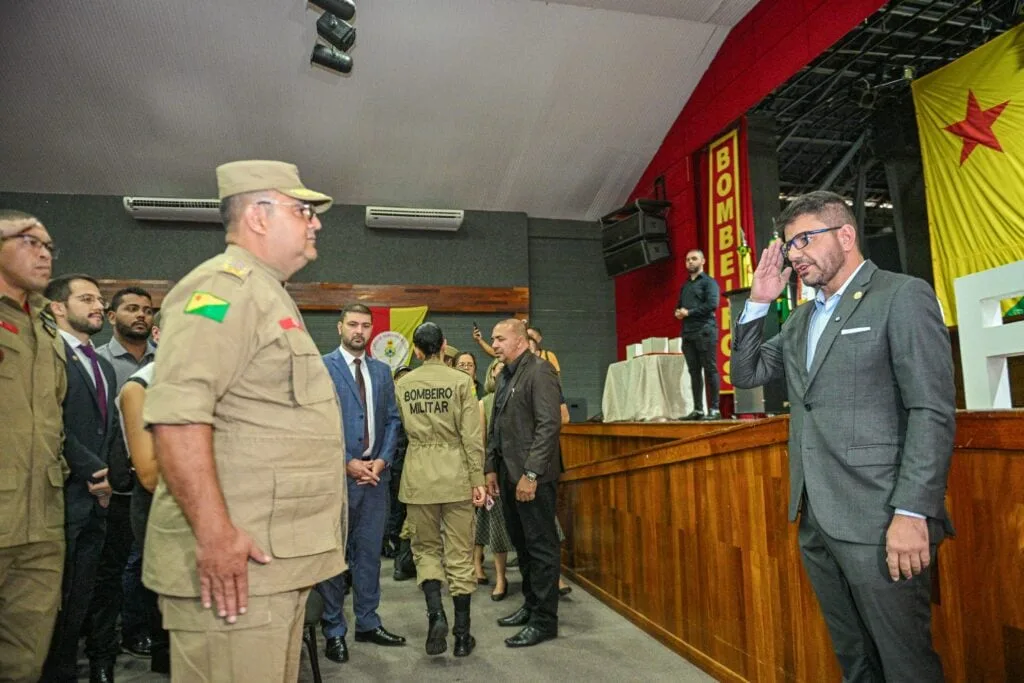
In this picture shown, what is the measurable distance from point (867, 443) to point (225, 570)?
1394 mm

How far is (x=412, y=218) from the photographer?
311 inches

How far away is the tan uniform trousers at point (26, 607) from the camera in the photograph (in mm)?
1851

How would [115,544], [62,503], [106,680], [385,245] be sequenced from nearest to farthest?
[62,503], [106,680], [115,544], [385,245]

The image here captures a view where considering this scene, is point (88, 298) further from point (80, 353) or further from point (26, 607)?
point (26, 607)

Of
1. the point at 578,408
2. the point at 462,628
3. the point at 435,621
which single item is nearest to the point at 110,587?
the point at 435,621

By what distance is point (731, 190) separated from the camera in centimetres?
Result: 652

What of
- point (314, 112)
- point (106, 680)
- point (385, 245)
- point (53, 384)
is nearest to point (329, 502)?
point (53, 384)

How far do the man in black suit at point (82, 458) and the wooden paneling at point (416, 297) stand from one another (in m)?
4.80

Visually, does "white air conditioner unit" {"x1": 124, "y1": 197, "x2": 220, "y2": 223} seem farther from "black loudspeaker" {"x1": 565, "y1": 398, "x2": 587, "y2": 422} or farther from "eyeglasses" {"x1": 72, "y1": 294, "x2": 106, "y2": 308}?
"eyeglasses" {"x1": 72, "y1": 294, "x2": 106, "y2": 308}

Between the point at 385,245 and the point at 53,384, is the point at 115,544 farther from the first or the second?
the point at 385,245

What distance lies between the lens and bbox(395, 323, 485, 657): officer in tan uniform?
10.2ft

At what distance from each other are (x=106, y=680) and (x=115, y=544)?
528 mm

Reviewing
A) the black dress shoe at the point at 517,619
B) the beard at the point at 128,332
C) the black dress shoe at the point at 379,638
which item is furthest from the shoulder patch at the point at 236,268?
the black dress shoe at the point at 517,619

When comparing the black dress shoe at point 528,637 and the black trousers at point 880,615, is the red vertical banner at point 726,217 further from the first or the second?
the black trousers at point 880,615
